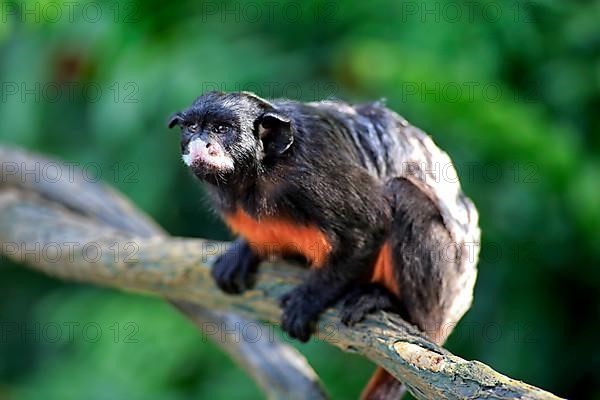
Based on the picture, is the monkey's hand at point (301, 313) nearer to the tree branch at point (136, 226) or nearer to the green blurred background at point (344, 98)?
the tree branch at point (136, 226)

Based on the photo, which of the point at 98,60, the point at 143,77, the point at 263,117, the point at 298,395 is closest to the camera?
the point at 263,117

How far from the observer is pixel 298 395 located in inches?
114

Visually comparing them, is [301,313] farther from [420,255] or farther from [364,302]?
[420,255]

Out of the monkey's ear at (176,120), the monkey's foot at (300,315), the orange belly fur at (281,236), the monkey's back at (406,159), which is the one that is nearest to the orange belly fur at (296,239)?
the orange belly fur at (281,236)

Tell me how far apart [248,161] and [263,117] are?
0.13 meters

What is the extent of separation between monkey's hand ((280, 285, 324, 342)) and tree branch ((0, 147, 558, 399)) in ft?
0.11

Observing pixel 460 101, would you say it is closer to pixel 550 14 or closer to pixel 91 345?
pixel 550 14

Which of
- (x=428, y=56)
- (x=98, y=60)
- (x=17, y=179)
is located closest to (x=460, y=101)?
(x=428, y=56)

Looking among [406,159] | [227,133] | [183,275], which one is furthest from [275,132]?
[183,275]

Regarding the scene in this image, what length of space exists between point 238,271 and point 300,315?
1.13 ft

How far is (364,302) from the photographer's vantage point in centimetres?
259

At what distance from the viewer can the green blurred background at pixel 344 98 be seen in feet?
13.2

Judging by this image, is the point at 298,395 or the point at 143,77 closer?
the point at 298,395

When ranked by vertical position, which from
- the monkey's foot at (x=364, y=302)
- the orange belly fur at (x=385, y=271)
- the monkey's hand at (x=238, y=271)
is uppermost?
the orange belly fur at (x=385, y=271)
